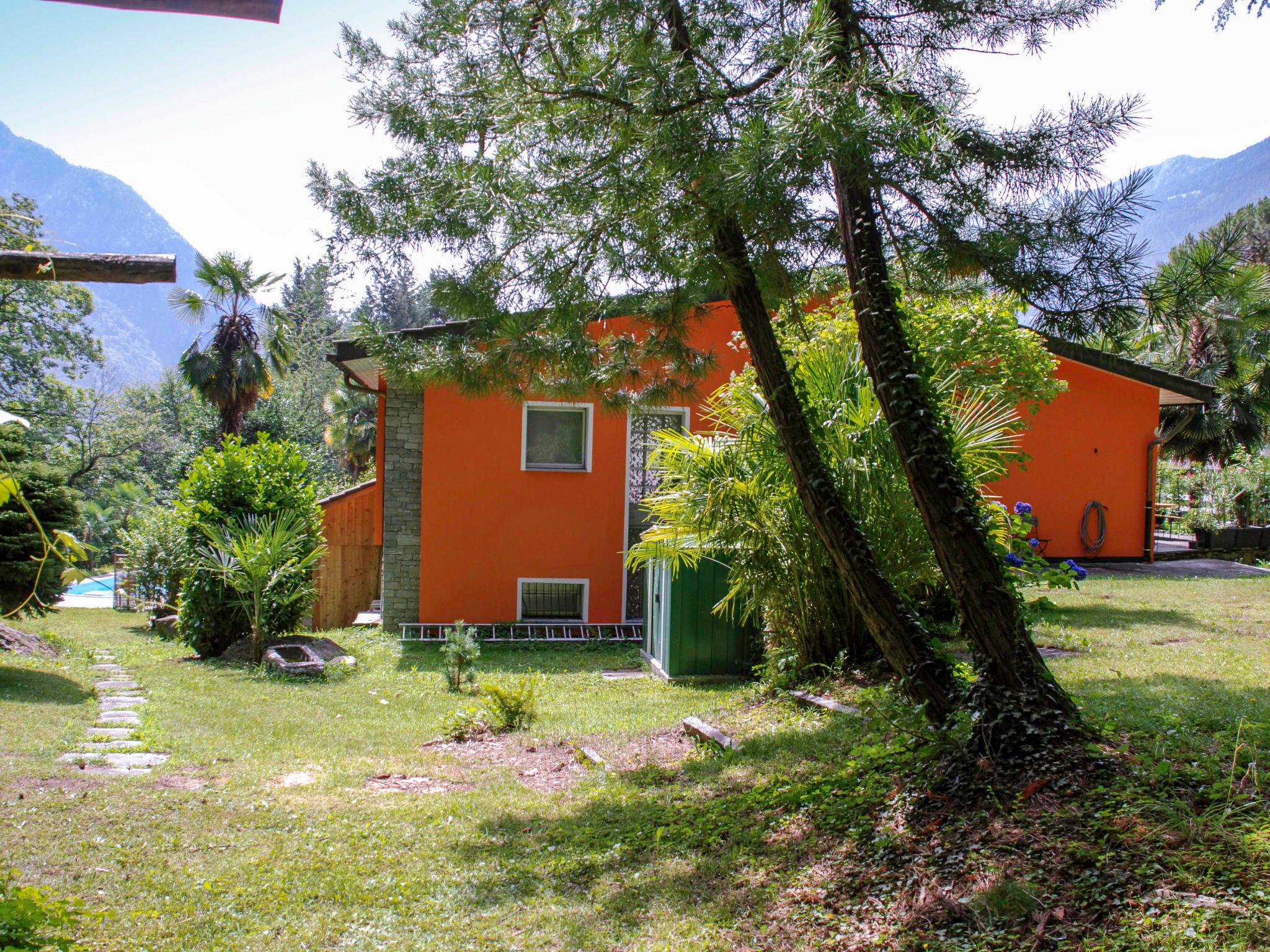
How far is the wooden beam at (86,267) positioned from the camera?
2.48m

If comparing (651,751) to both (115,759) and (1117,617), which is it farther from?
(1117,617)

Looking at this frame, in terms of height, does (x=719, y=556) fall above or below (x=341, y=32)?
below

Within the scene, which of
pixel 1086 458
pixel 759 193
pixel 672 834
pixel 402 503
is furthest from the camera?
pixel 1086 458

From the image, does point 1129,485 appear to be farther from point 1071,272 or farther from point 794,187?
point 794,187

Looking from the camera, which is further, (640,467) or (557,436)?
(640,467)

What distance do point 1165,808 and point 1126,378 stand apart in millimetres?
13944

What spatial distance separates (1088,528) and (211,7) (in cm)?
1607

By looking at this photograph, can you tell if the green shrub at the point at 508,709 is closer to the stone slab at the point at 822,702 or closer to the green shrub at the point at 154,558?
the stone slab at the point at 822,702

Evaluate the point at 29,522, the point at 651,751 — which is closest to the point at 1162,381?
the point at 651,751

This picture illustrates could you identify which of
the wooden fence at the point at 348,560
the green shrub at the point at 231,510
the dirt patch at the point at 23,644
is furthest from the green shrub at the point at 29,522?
the wooden fence at the point at 348,560

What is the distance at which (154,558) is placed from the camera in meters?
17.7

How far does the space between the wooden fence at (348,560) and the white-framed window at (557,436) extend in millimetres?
5025

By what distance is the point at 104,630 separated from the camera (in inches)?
583

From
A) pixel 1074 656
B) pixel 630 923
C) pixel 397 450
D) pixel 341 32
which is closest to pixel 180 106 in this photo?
pixel 341 32
